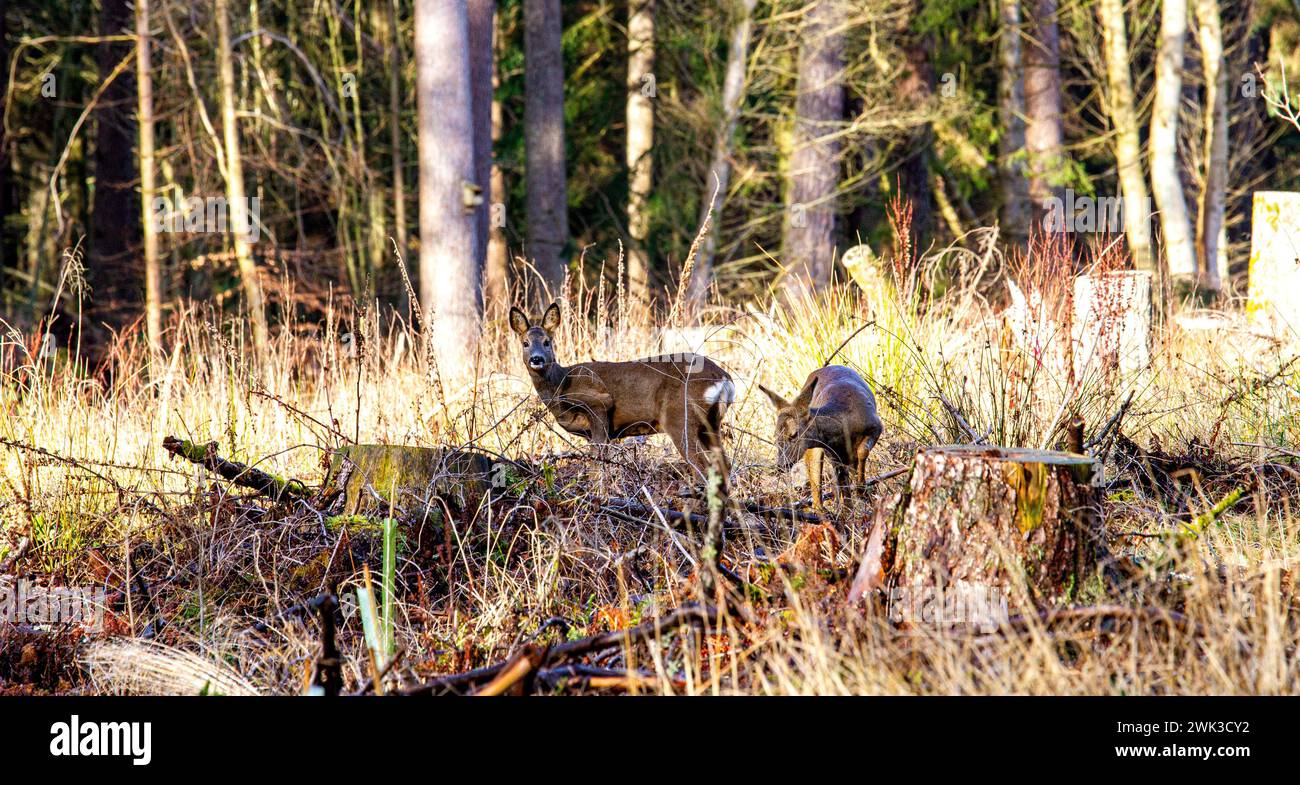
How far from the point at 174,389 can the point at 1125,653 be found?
21.7 feet

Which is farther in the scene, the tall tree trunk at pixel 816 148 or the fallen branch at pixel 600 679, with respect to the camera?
the tall tree trunk at pixel 816 148

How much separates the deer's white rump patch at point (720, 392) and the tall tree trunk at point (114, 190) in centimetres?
1338

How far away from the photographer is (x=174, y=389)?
27.4ft

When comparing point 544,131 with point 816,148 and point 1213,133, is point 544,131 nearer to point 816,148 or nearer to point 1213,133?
point 816,148

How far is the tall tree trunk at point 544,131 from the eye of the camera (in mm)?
16656

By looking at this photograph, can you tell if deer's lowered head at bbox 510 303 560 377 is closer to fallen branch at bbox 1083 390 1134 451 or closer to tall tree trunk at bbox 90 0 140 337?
fallen branch at bbox 1083 390 1134 451

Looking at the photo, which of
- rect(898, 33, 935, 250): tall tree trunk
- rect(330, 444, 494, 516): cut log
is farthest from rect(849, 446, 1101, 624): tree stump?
rect(898, 33, 935, 250): tall tree trunk

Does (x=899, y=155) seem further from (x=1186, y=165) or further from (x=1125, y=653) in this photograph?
(x=1125, y=653)

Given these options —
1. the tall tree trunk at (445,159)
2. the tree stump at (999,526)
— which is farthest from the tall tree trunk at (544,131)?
the tree stump at (999,526)

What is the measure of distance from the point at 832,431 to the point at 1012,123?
592 inches

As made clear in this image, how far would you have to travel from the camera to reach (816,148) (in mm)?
15891

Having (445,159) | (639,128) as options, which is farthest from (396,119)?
(445,159)

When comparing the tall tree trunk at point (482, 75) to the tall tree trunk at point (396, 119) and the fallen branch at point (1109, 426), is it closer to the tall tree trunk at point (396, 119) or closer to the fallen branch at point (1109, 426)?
the tall tree trunk at point (396, 119)

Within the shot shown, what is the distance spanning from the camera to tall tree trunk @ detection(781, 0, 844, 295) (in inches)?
611
